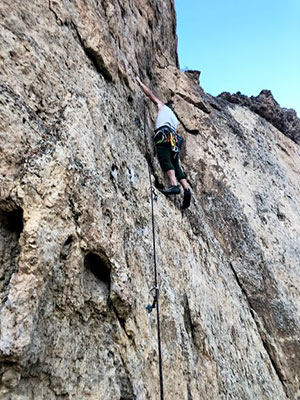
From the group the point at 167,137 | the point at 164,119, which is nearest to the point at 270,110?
the point at 164,119

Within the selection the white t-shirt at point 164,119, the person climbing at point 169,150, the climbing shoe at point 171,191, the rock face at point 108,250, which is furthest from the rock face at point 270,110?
the climbing shoe at point 171,191

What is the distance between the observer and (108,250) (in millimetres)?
2885

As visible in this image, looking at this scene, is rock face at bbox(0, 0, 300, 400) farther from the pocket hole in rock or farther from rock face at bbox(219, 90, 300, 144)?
rock face at bbox(219, 90, 300, 144)

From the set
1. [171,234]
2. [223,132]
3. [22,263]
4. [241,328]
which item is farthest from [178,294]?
[223,132]

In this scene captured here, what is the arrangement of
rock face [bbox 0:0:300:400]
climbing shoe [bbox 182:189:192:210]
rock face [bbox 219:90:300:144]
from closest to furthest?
rock face [bbox 0:0:300:400] → climbing shoe [bbox 182:189:192:210] → rock face [bbox 219:90:300:144]

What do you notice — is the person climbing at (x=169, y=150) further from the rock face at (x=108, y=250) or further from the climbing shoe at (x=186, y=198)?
the rock face at (x=108, y=250)

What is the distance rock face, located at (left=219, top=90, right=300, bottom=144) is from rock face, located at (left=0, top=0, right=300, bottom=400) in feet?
22.3

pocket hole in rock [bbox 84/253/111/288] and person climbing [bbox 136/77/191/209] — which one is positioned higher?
person climbing [bbox 136/77/191/209]

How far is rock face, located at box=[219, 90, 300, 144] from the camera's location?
13.1 m

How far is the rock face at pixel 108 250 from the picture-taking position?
7.39 feet

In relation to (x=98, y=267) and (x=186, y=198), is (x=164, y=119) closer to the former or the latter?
(x=186, y=198)

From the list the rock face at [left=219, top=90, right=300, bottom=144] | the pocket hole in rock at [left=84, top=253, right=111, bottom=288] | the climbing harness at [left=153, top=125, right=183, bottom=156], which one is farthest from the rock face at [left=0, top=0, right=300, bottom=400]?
the rock face at [left=219, top=90, right=300, bottom=144]

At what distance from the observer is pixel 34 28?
3490mm

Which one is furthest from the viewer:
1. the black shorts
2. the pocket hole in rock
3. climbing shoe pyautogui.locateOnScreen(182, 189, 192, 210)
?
the black shorts
